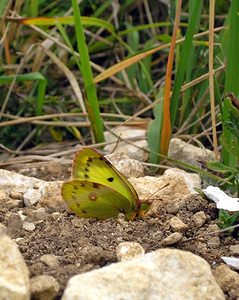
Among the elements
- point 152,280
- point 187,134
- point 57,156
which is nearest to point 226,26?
point 187,134

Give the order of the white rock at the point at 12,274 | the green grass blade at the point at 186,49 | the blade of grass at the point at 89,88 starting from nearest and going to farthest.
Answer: the white rock at the point at 12,274 < the green grass blade at the point at 186,49 < the blade of grass at the point at 89,88

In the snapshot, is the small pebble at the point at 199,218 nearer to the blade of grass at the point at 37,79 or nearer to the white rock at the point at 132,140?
the white rock at the point at 132,140

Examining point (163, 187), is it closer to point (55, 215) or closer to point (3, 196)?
point (55, 215)

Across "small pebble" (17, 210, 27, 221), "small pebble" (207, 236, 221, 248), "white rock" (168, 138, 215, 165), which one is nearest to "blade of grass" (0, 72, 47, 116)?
"white rock" (168, 138, 215, 165)

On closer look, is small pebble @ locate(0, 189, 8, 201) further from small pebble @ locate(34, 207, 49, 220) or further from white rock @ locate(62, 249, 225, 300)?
white rock @ locate(62, 249, 225, 300)

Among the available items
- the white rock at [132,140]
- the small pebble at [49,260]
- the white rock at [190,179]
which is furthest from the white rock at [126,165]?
the small pebble at [49,260]
